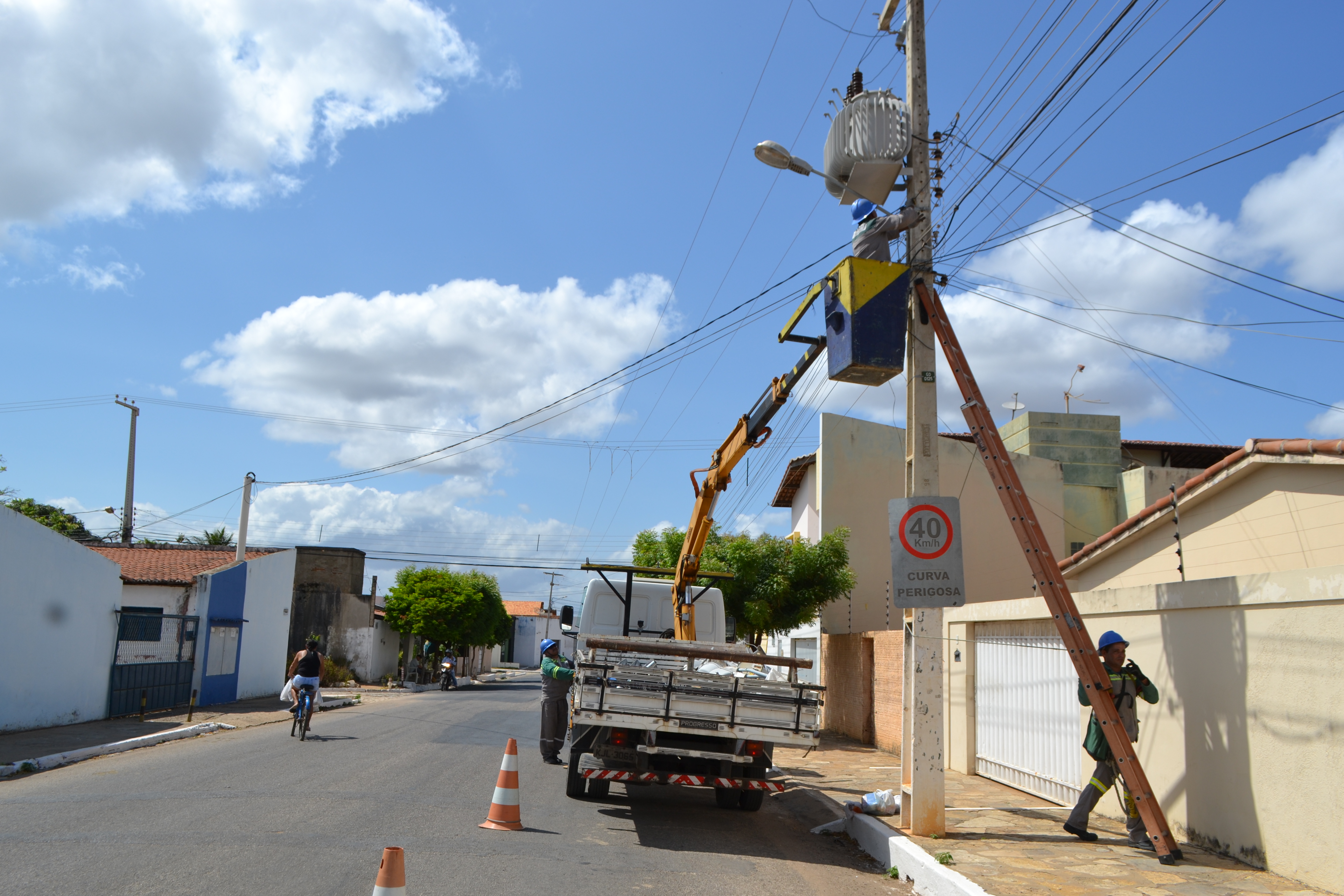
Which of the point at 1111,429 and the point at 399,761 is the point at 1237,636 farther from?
the point at 1111,429

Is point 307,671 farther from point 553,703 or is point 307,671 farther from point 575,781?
point 575,781

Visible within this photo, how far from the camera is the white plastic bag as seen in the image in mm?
Result: 8688

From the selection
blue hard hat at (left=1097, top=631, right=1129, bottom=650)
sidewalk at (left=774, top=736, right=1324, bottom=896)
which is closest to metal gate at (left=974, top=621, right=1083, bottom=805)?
sidewalk at (left=774, top=736, right=1324, bottom=896)

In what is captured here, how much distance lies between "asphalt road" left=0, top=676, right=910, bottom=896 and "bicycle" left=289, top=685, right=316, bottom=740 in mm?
2011

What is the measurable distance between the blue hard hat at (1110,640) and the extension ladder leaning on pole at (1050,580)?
218 mm

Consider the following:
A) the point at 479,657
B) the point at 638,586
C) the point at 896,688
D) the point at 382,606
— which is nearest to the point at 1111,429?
the point at 896,688

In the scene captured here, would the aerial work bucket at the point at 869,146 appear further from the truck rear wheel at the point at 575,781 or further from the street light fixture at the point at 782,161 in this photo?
the truck rear wheel at the point at 575,781

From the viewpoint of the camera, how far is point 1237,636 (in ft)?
23.1

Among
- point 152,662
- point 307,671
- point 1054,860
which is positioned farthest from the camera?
point 152,662

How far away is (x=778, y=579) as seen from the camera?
20.2 metres

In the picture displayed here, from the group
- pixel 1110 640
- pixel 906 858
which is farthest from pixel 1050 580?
pixel 906 858

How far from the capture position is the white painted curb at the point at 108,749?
1054 cm

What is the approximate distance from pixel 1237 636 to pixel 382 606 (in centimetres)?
4609

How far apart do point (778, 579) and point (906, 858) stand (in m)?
13.1
